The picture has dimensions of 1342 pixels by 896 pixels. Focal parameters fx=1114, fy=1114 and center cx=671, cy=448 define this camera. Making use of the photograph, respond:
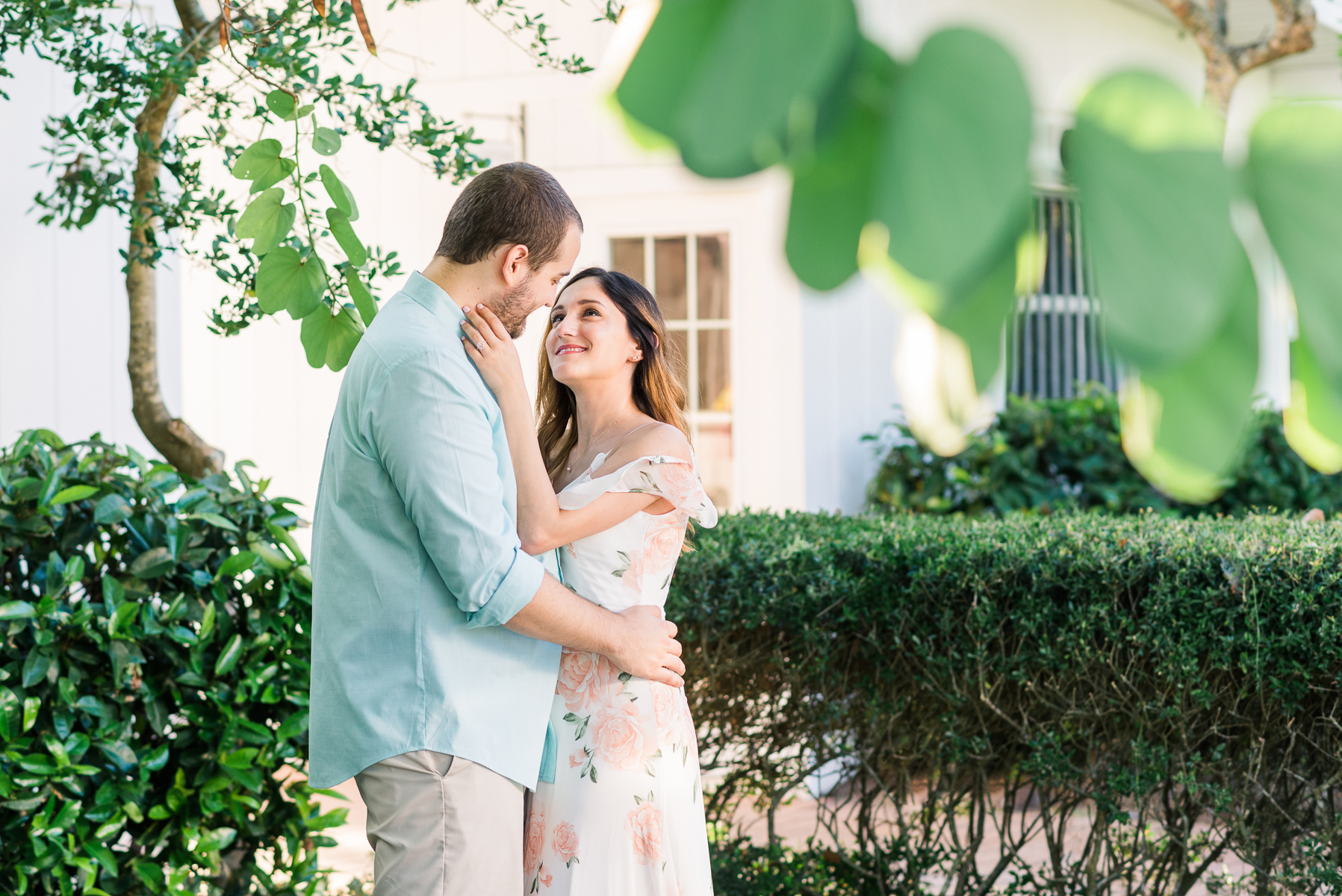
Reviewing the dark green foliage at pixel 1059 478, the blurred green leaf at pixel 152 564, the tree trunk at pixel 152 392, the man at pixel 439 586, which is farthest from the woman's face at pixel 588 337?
the dark green foliage at pixel 1059 478

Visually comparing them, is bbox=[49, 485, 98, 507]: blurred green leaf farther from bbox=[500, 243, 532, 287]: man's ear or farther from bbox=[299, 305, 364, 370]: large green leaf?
bbox=[500, 243, 532, 287]: man's ear

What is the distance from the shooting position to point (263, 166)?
1.43 meters

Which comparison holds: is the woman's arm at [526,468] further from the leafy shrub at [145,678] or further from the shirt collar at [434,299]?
the leafy shrub at [145,678]

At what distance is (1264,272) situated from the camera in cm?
27

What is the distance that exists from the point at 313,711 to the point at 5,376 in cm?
304

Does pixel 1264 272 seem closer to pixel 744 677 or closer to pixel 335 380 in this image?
pixel 744 677

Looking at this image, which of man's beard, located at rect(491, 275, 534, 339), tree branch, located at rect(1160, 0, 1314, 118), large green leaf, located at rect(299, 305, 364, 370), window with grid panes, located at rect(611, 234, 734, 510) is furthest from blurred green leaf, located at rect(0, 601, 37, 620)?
window with grid panes, located at rect(611, 234, 734, 510)

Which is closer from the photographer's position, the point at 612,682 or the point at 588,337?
the point at 612,682

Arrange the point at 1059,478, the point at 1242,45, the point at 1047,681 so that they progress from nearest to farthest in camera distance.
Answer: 1. the point at 1242,45
2. the point at 1047,681
3. the point at 1059,478

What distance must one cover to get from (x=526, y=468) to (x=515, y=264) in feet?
1.22

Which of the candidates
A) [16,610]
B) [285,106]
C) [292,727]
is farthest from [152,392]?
[285,106]

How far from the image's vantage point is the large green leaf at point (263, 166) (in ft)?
4.62

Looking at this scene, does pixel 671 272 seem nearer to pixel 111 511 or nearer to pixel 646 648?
pixel 111 511

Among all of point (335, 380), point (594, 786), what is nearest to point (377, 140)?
point (594, 786)
